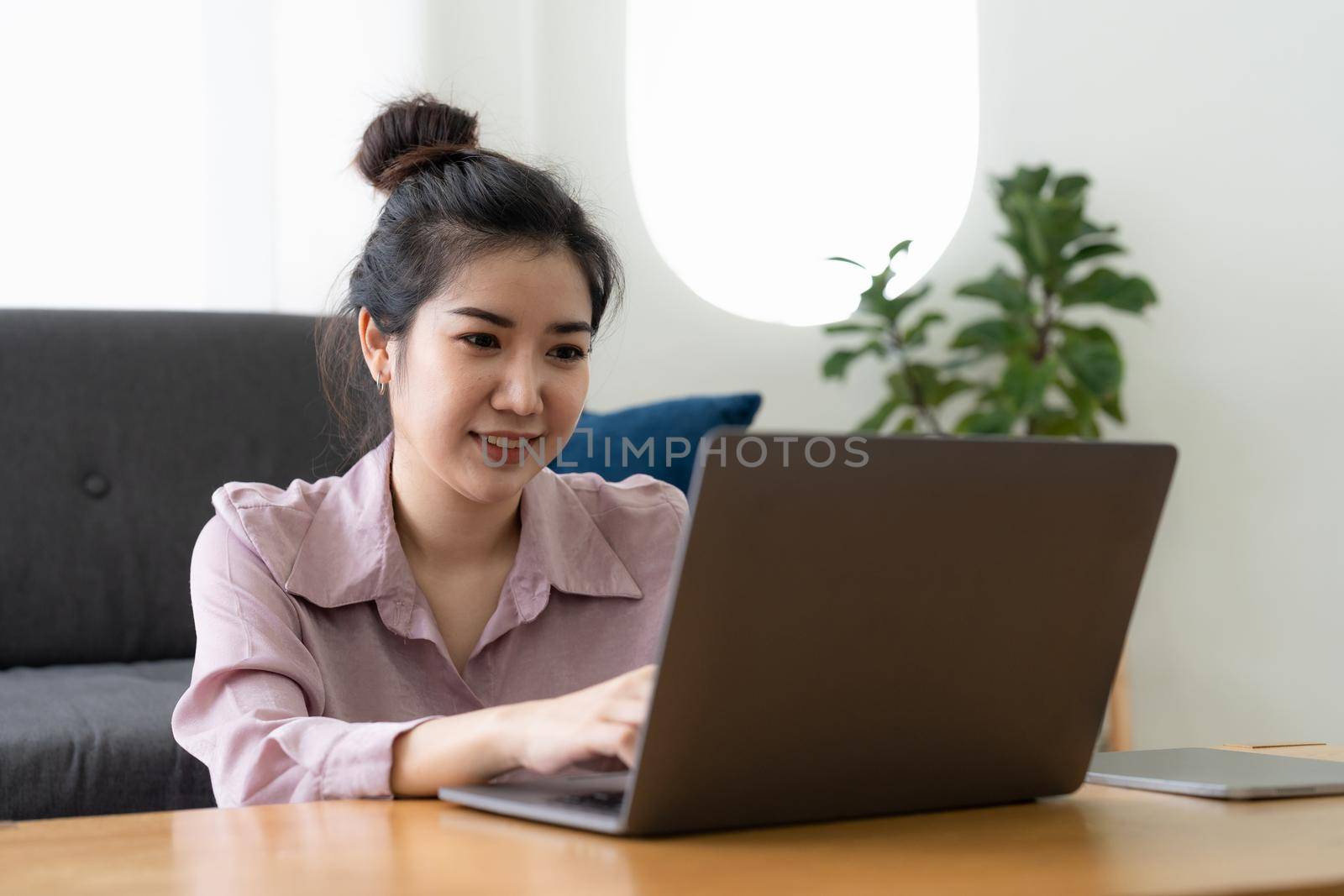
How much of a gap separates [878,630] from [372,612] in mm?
696

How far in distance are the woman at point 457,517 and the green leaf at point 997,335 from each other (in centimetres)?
163

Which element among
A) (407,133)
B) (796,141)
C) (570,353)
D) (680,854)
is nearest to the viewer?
(680,854)

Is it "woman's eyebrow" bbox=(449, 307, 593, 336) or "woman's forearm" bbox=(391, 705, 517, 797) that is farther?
"woman's eyebrow" bbox=(449, 307, 593, 336)

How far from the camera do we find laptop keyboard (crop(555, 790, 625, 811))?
27.2 inches

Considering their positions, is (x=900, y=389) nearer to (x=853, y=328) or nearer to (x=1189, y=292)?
(x=853, y=328)

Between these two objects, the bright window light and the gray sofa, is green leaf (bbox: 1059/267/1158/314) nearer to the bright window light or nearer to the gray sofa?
the bright window light

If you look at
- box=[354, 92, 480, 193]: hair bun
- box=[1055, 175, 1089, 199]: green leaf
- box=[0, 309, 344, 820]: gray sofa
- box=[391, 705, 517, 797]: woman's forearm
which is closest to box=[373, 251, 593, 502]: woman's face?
box=[354, 92, 480, 193]: hair bun

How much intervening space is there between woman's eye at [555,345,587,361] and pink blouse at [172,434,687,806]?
0.13m

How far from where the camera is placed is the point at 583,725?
28.4 inches

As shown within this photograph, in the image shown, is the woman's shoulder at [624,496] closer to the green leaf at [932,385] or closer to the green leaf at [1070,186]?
the green leaf at [932,385]

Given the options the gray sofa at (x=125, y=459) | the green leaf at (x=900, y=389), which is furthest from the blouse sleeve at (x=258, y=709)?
the green leaf at (x=900, y=389)

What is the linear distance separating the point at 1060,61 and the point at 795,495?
2913mm

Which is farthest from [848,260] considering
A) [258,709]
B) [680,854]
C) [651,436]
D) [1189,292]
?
[680,854]

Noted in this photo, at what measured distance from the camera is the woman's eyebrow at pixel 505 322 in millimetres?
1290
